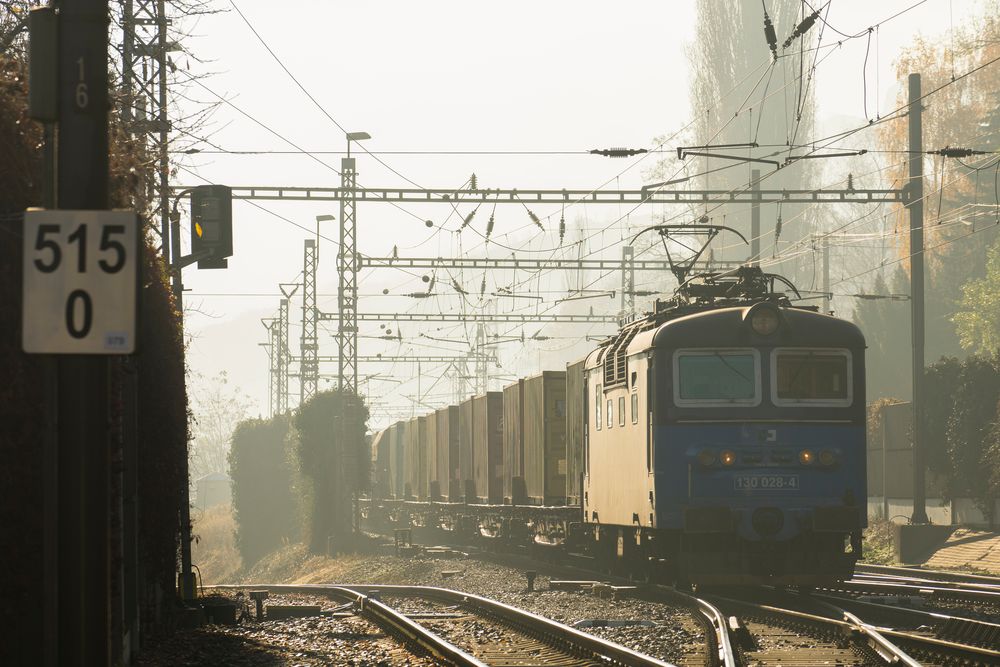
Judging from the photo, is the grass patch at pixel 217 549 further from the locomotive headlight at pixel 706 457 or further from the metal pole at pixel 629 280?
the locomotive headlight at pixel 706 457

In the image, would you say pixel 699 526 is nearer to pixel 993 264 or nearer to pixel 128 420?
pixel 128 420

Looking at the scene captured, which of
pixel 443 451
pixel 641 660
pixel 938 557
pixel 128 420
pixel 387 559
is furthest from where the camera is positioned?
pixel 443 451

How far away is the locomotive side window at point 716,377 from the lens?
52.9 ft

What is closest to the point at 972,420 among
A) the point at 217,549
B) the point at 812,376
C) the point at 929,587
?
the point at 929,587

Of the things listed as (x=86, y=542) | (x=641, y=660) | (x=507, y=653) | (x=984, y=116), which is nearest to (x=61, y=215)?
(x=86, y=542)

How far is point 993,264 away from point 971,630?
40371 mm

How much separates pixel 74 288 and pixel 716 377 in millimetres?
11000

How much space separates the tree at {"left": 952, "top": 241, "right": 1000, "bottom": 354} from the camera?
48656 mm

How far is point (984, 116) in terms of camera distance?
61938 mm

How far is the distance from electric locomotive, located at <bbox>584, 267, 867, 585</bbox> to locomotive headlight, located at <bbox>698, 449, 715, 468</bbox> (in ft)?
0.05

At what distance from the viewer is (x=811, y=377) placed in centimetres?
1636

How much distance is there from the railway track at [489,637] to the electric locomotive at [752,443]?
224cm

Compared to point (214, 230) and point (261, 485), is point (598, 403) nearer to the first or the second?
point (214, 230)

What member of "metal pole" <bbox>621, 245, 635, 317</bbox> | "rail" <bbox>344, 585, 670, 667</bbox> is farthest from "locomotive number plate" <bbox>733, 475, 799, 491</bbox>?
"metal pole" <bbox>621, 245, 635, 317</bbox>
